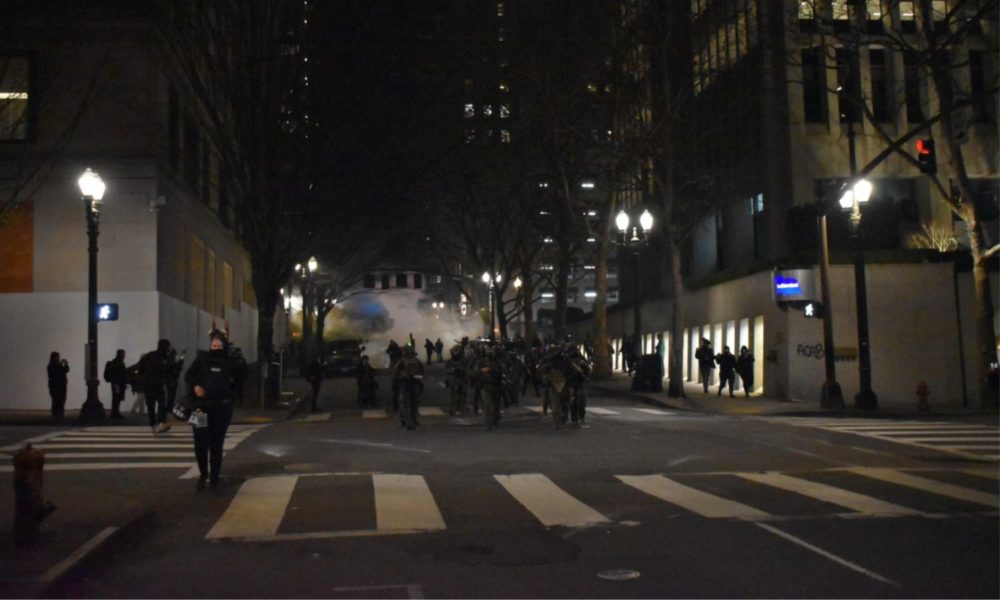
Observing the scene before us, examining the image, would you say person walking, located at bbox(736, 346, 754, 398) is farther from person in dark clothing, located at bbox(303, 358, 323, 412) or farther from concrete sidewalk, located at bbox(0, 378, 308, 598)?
concrete sidewalk, located at bbox(0, 378, 308, 598)

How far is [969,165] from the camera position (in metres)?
37.2

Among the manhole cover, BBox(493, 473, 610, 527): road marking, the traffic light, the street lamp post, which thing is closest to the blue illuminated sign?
the traffic light

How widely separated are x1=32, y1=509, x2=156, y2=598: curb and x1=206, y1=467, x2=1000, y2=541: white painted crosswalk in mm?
726

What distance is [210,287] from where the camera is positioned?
38125mm

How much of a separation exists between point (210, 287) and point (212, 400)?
2753 centimetres

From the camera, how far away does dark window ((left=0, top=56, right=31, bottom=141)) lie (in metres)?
26.1

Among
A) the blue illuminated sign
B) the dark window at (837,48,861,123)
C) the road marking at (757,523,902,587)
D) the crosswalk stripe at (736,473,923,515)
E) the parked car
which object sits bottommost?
the road marking at (757,523,902,587)

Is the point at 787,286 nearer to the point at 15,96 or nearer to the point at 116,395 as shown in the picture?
the point at 116,395

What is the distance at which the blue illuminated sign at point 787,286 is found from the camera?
96.0ft

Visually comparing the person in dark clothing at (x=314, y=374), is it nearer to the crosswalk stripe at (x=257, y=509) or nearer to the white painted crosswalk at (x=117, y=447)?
the white painted crosswalk at (x=117, y=447)

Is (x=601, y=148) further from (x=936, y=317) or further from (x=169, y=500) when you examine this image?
(x=169, y=500)

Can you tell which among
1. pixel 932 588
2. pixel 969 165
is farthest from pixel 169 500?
pixel 969 165

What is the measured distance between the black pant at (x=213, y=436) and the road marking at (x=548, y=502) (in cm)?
348

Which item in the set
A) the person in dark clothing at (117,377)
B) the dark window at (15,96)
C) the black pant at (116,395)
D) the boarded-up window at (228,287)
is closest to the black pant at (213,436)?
the person in dark clothing at (117,377)
